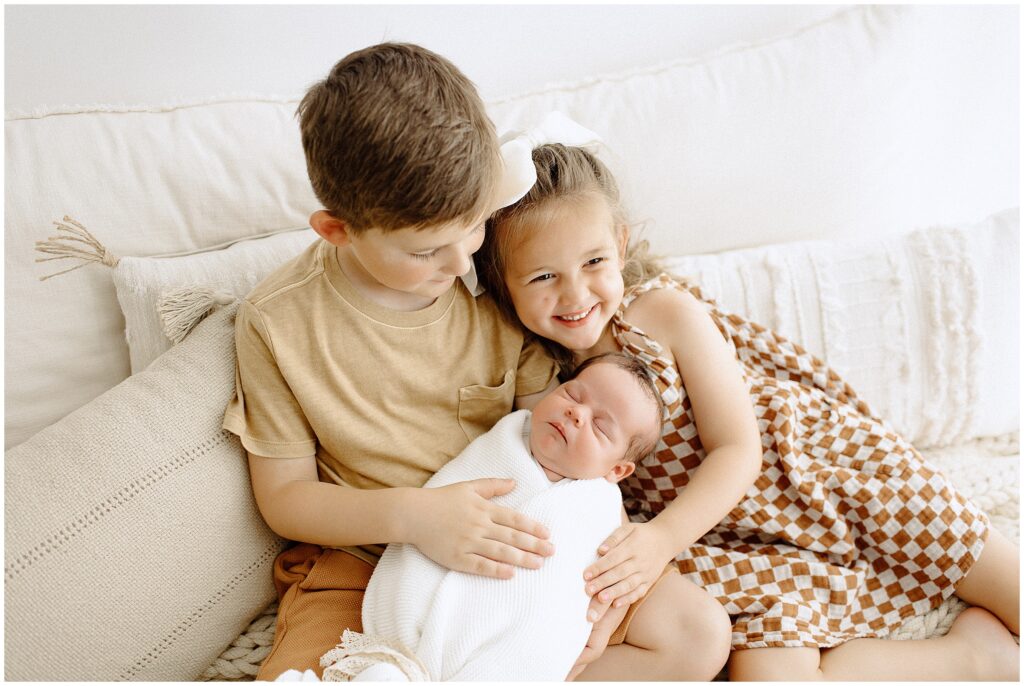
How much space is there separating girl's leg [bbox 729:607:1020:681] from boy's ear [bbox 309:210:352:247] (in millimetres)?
825

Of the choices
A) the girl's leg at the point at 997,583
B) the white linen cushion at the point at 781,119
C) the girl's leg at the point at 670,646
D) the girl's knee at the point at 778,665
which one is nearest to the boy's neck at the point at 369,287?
the white linen cushion at the point at 781,119

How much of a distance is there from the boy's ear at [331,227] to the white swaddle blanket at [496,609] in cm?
40

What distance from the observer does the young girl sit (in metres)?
1.14

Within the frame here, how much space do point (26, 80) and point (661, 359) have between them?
1.16 m

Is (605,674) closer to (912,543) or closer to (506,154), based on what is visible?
(912,543)

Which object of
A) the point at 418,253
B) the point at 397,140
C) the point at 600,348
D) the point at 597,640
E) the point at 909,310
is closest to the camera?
the point at 397,140

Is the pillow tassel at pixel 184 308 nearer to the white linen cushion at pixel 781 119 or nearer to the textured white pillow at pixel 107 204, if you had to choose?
the textured white pillow at pixel 107 204

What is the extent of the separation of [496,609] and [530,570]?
7 cm

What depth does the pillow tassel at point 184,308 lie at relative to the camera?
1.17 metres

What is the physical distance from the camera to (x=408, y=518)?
3.49ft

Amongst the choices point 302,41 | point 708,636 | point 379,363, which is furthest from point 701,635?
point 302,41

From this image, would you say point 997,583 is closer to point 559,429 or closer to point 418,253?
point 559,429

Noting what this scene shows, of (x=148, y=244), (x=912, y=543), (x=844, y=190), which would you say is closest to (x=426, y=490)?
(x=148, y=244)

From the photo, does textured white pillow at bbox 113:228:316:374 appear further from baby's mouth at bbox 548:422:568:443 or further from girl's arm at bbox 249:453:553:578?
baby's mouth at bbox 548:422:568:443
